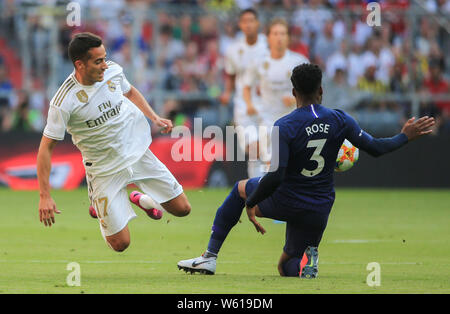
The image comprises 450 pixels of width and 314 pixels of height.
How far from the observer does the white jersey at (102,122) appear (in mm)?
8297

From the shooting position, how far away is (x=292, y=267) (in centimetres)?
805

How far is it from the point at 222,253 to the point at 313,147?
2.73 metres

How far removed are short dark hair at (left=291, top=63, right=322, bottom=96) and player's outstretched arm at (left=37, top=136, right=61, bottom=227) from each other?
2.19 metres

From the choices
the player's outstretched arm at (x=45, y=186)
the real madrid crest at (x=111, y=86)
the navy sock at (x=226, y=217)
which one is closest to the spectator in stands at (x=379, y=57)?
the real madrid crest at (x=111, y=86)

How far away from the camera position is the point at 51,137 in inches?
317

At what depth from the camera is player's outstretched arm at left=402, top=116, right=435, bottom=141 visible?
297 inches

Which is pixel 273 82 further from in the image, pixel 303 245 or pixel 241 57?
pixel 303 245

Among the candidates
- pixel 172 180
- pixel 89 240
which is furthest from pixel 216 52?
pixel 172 180

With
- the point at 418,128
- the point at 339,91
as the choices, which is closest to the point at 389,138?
the point at 418,128

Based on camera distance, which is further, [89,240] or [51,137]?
[89,240]

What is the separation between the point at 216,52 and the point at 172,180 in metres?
12.0

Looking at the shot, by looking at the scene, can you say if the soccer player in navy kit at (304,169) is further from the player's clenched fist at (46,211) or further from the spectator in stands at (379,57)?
the spectator in stands at (379,57)

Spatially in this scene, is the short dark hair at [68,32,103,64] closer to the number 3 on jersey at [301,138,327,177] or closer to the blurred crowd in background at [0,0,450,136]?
the number 3 on jersey at [301,138,327,177]
